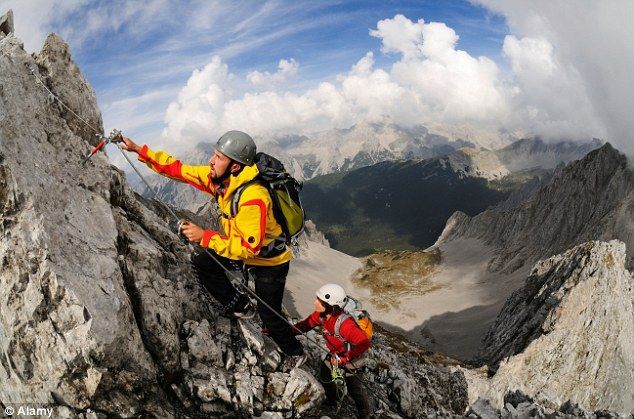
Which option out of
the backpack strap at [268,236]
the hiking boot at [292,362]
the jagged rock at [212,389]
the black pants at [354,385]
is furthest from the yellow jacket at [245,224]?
the black pants at [354,385]

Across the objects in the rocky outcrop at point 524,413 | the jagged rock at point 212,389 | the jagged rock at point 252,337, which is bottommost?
the rocky outcrop at point 524,413

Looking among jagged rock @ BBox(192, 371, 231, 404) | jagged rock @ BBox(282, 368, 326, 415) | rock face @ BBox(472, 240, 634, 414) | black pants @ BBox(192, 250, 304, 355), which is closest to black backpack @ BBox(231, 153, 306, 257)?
black pants @ BBox(192, 250, 304, 355)

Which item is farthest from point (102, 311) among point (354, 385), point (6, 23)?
point (6, 23)

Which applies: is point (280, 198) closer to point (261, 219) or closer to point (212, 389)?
point (261, 219)

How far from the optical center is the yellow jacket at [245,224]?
9320mm

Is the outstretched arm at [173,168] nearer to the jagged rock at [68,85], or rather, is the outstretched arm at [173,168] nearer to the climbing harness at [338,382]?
the jagged rock at [68,85]

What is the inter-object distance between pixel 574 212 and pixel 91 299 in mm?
155157

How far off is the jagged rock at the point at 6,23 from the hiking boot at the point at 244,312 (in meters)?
12.2

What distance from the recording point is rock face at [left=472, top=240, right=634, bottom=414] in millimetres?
46750

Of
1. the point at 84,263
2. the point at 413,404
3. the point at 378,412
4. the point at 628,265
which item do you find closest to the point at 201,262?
the point at 84,263

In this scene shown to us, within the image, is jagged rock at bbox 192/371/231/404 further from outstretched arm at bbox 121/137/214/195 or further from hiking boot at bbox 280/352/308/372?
outstretched arm at bbox 121/137/214/195

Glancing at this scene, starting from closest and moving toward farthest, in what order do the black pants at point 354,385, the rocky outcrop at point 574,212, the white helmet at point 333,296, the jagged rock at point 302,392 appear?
1. the jagged rock at point 302,392
2. the white helmet at point 333,296
3. the black pants at point 354,385
4. the rocky outcrop at point 574,212

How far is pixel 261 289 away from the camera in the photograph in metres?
11.6

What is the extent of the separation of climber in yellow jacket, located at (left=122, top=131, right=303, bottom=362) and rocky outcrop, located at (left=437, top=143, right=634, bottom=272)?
111547 millimetres
